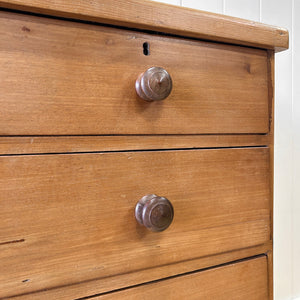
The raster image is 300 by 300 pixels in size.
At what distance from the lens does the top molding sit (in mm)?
386

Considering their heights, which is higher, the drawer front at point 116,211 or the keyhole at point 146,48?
the keyhole at point 146,48

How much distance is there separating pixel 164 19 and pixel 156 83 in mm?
97

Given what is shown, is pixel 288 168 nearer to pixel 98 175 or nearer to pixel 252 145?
pixel 252 145

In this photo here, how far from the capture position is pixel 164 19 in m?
0.45

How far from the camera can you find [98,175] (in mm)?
425

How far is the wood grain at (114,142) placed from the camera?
390mm

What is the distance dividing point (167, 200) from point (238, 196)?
15cm

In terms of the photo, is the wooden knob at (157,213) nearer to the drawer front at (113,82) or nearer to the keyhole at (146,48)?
the drawer front at (113,82)

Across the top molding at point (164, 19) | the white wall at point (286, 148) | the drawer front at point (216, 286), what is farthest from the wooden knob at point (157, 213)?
the white wall at point (286, 148)

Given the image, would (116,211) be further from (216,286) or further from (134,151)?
(216,286)

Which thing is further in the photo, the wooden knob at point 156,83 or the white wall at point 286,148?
the white wall at point 286,148

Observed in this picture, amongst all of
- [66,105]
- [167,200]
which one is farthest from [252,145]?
[66,105]

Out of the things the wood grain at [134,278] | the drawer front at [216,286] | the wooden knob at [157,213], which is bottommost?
the drawer front at [216,286]

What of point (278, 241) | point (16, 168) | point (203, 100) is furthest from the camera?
point (278, 241)
